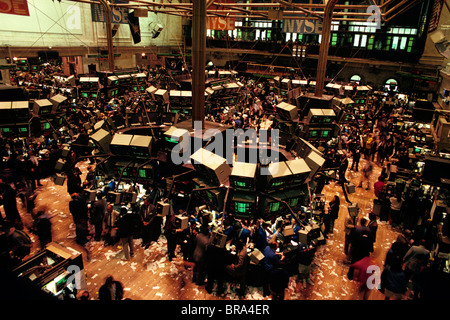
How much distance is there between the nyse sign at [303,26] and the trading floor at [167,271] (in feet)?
34.4

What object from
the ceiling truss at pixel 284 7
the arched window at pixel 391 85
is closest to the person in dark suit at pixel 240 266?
the ceiling truss at pixel 284 7

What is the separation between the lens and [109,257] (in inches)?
318

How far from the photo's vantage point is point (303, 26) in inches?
608

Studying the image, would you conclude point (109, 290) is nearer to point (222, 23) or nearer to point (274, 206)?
point (274, 206)

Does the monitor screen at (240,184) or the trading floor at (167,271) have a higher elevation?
the monitor screen at (240,184)

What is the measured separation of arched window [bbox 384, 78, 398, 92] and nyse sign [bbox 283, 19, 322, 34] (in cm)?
1952

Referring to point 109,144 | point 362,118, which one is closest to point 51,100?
point 109,144

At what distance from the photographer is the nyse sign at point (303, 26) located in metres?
15.2

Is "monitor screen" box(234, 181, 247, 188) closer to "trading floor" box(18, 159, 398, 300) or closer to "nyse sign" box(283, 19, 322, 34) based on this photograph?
"trading floor" box(18, 159, 398, 300)

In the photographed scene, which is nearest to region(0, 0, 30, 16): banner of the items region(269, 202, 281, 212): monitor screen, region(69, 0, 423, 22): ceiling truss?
region(69, 0, 423, 22): ceiling truss

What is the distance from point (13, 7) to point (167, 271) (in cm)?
1219

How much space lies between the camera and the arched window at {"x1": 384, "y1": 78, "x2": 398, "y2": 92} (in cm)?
3095

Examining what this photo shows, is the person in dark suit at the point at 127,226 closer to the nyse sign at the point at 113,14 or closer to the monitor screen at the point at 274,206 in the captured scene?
the monitor screen at the point at 274,206

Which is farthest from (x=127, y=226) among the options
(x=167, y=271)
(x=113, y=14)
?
(x=113, y=14)
